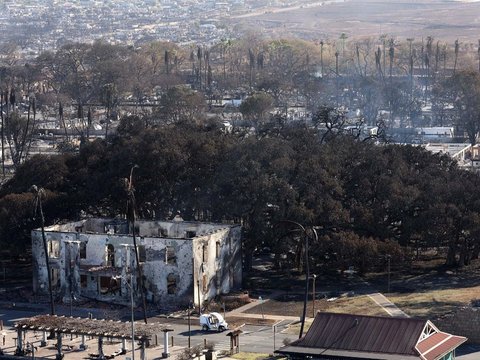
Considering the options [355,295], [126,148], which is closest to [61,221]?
[126,148]

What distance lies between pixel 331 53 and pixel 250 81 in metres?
32.1

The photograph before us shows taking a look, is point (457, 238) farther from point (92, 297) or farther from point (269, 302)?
point (92, 297)

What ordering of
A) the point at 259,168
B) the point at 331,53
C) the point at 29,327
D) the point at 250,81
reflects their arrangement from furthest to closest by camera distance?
1. the point at 331,53
2. the point at 250,81
3. the point at 259,168
4. the point at 29,327

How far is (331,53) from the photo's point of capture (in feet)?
586

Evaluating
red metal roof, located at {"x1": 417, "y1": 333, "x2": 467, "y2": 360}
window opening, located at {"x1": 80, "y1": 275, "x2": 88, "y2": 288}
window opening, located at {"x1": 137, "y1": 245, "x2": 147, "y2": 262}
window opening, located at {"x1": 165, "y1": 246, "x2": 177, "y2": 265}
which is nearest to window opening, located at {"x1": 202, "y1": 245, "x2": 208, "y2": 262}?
window opening, located at {"x1": 165, "y1": 246, "x2": 177, "y2": 265}

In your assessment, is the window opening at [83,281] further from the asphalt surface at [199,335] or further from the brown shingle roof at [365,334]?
the brown shingle roof at [365,334]

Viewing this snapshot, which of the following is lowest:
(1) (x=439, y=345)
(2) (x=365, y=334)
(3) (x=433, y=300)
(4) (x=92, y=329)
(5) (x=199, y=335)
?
(3) (x=433, y=300)

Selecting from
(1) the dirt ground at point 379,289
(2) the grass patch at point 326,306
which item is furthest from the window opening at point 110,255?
(2) the grass patch at point 326,306

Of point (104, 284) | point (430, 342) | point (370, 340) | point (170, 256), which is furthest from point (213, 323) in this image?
point (430, 342)

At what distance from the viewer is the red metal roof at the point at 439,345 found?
43.7 metres

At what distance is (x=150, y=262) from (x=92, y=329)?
9620 millimetres

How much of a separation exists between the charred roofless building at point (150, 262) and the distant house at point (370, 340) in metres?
12.5

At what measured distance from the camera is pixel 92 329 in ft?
159

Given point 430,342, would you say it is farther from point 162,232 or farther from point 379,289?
point 162,232
